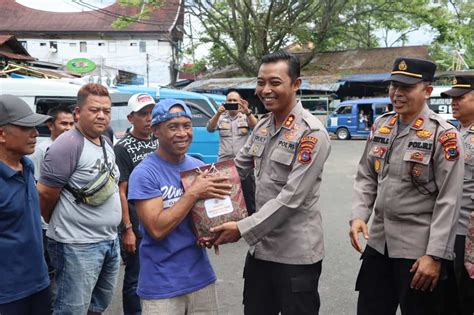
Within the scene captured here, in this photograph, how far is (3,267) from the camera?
2166 millimetres

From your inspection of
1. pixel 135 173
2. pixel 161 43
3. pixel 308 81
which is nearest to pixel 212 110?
pixel 135 173

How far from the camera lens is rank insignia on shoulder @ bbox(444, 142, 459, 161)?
84.0 inches

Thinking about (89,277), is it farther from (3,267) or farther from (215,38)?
(215,38)

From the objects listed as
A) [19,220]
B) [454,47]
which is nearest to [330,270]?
[19,220]

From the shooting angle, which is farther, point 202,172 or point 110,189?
point 110,189

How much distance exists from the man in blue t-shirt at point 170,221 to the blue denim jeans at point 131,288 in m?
1.31

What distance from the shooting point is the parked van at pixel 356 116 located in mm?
19234

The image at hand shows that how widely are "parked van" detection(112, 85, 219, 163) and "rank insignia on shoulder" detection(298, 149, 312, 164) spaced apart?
5257mm

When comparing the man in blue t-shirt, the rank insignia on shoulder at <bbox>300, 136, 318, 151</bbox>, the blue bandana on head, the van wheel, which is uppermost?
the blue bandana on head

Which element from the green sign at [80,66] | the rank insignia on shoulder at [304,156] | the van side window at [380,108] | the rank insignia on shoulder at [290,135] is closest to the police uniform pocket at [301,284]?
the rank insignia on shoulder at [304,156]

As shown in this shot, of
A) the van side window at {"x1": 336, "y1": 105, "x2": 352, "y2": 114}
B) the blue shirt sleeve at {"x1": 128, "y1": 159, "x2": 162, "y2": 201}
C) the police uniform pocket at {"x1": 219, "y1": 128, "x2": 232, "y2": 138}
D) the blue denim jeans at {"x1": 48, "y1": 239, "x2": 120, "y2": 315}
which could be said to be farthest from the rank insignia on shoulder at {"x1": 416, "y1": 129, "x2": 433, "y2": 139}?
the van side window at {"x1": 336, "y1": 105, "x2": 352, "y2": 114}

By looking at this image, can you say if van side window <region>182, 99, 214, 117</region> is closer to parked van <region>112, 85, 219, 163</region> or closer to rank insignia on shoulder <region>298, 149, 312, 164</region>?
parked van <region>112, 85, 219, 163</region>

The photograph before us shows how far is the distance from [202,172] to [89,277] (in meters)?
1.12

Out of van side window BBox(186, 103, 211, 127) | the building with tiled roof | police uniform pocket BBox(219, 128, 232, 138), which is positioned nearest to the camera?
police uniform pocket BBox(219, 128, 232, 138)
